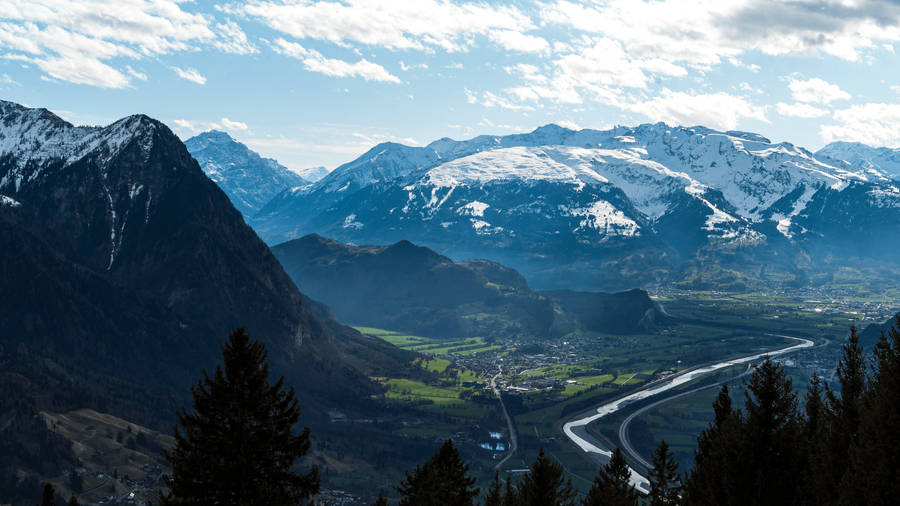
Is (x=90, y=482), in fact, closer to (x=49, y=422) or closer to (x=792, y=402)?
(x=49, y=422)

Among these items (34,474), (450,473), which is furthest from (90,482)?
(450,473)

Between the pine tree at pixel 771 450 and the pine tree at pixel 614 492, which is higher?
the pine tree at pixel 771 450

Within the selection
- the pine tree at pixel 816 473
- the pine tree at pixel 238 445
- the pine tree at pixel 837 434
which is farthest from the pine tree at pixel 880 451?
the pine tree at pixel 238 445

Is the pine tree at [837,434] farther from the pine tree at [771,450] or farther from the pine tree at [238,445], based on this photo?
the pine tree at [238,445]

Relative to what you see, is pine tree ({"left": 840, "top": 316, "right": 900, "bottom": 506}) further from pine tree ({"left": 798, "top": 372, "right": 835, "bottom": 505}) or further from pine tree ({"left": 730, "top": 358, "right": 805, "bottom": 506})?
pine tree ({"left": 730, "top": 358, "right": 805, "bottom": 506})

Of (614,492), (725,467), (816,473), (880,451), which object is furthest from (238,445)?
(614,492)

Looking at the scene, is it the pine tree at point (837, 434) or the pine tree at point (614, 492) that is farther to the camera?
the pine tree at point (614, 492)
